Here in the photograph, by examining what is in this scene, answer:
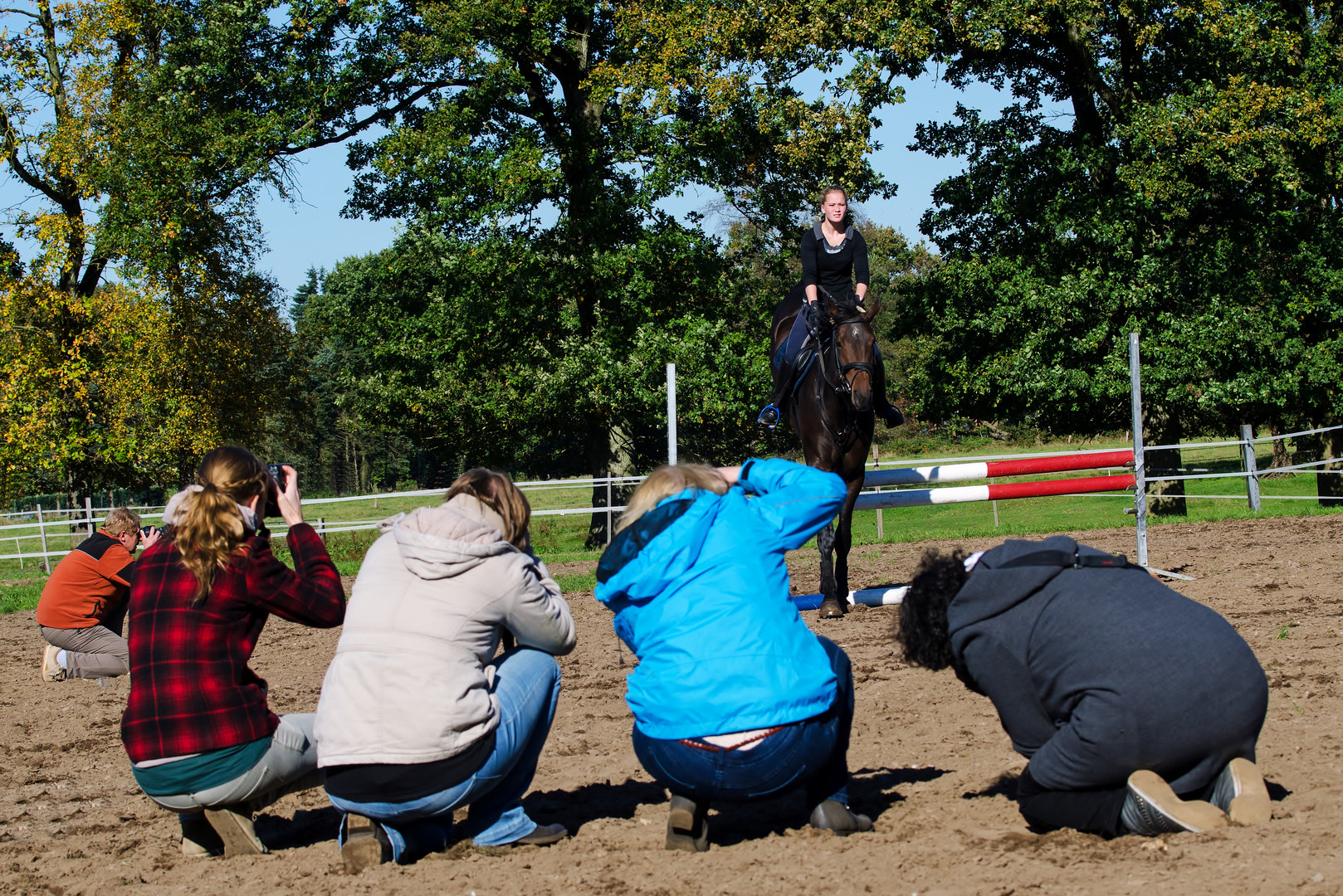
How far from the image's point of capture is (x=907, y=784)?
13.9ft

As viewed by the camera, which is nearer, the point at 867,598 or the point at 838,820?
the point at 838,820

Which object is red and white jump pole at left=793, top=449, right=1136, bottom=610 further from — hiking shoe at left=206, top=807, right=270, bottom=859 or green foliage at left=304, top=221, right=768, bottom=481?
green foliage at left=304, top=221, right=768, bottom=481

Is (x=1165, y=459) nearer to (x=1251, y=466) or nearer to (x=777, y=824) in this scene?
(x=1251, y=466)

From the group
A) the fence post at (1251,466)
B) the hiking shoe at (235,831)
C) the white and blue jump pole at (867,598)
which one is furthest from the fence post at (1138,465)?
the fence post at (1251,466)

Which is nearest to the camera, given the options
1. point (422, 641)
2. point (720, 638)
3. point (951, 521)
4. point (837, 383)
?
point (720, 638)

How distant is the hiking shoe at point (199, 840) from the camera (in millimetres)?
3760

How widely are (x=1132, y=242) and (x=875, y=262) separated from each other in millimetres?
35994

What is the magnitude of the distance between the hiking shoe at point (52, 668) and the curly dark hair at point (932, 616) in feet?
22.4

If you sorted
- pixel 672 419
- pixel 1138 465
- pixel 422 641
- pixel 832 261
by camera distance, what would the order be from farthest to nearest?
pixel 1138 465
pixel 832 261
pixel 672 419
pixel 422 641

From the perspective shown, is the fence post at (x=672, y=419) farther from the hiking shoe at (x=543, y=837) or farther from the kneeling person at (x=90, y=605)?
the kneeling person at (x=90, y=605)

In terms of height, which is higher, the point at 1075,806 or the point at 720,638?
the point at 720,638

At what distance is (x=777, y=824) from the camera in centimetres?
387

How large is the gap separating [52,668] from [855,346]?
607 centimetres

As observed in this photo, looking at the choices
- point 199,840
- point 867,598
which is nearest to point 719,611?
point 199,840
